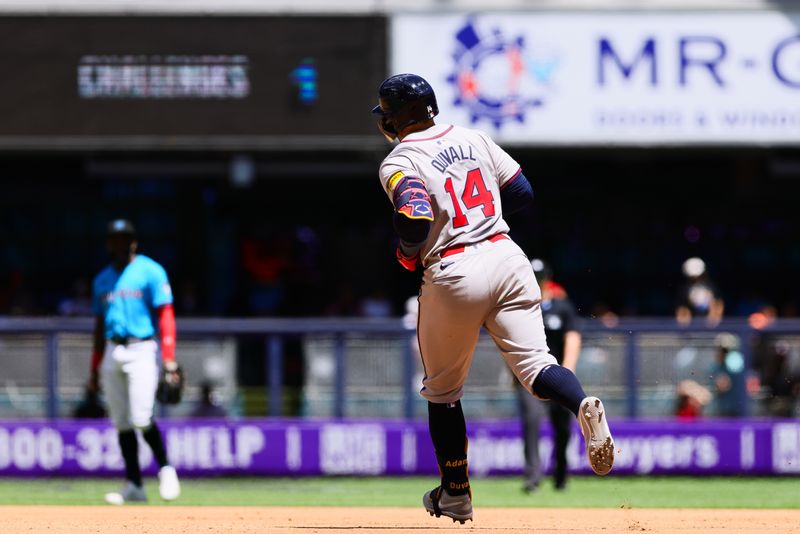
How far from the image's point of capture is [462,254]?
656 centimetres

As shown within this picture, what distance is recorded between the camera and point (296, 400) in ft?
46.7

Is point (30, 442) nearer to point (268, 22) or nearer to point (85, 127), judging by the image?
point (85, 127)

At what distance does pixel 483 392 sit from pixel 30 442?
4.21 meters

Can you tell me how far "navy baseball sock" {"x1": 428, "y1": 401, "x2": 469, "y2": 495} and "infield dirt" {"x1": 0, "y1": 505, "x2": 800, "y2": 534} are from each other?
0.38m

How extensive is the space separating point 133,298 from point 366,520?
2.66m

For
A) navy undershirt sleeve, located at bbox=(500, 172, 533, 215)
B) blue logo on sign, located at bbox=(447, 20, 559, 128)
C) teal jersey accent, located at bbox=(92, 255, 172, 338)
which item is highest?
blue logo on sign, located at bbox=(447, 20, 559, 128)

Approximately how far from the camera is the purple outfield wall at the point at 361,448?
13758mm

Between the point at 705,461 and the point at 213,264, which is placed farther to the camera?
the point at 213,264

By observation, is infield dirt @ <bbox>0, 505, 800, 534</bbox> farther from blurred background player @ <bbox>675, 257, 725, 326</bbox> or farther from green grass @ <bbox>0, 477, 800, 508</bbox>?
blurred background player @ <bbox>675, 257, 725, 326</bbox>

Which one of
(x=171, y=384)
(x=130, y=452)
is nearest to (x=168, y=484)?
(x=130, y=452)

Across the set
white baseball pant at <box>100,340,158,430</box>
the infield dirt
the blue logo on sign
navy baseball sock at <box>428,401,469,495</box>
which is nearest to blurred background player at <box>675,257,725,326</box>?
the blue logo on sign

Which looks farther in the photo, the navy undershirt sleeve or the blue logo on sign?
the blue logo on sign

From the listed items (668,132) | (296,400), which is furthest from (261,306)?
(668,132)

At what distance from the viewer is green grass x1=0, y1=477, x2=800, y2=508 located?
438 inches
